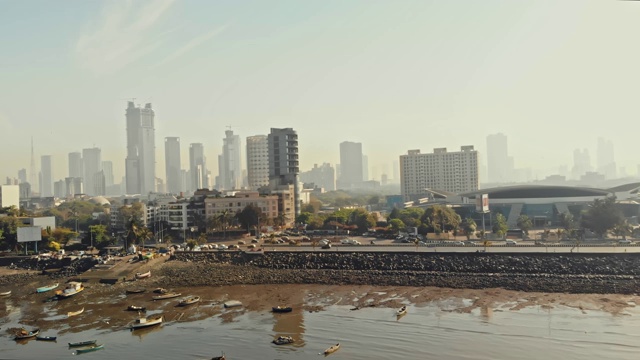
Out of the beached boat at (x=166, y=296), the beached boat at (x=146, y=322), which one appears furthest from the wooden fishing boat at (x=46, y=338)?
the beached boat at (x=166, y=296)

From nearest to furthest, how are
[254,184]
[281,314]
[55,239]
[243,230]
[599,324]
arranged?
[599,324] < [281,314] < [55,239] < [243,230] < [254,184]

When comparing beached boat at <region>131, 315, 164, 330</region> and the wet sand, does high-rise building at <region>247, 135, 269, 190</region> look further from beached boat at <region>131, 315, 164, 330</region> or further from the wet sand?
beached boat at <region>131, 315, 164, 330</region>

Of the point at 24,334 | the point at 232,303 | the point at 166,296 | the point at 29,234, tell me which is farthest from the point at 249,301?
the point at 29,234

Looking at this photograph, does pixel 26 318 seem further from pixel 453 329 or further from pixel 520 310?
pixel 520 310

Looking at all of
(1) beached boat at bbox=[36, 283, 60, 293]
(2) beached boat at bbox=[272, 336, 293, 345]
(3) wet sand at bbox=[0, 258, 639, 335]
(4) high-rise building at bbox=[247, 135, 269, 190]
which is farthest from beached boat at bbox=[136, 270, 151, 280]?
(4) high-rise building at bbox=[247, 135, 269, 190]

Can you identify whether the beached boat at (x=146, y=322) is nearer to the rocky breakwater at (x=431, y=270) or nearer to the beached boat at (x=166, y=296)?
the beached boat at (x=166, y=296)

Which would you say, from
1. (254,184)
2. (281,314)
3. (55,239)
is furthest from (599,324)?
(254,184)
